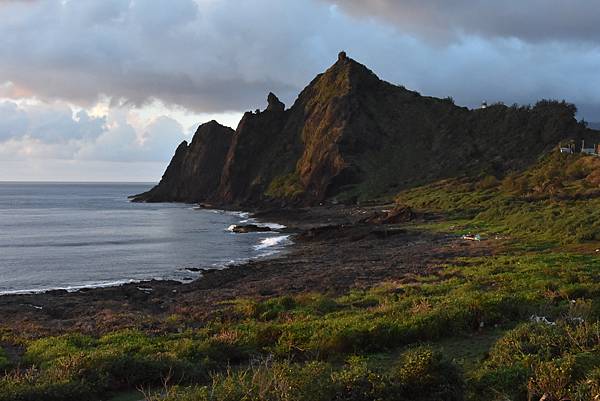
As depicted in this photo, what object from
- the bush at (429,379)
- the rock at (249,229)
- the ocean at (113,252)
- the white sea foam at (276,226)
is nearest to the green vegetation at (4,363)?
the bush at (429,379)

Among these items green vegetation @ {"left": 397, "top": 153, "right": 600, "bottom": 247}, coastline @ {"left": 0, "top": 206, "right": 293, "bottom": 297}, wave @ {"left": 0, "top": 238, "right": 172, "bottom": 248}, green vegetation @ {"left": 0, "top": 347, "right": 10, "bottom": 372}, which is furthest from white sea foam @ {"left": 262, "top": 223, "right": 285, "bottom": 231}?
green vegetation @ {"left": 0, "top": 347, "right": 10, "bottom": 372}

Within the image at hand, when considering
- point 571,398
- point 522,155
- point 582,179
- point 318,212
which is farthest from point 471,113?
point 571,398

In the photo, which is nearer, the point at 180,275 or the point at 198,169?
the point at 180,275

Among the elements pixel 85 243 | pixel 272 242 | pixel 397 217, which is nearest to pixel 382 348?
pixel 272 242

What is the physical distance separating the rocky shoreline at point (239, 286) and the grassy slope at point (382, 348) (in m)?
2.73

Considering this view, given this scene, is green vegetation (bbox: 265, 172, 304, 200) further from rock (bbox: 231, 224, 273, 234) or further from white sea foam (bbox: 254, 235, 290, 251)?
white sea foam (bbox: 254, 235, 290, 251)

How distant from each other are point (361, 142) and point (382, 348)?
11865cm

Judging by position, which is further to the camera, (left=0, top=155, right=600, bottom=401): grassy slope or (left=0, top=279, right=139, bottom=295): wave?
(left=0, top=279, right=139, bottom=295): wave

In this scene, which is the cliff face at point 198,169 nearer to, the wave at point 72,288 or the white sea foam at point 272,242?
the white sea foam at point 272,242

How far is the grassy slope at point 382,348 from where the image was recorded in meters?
8.33

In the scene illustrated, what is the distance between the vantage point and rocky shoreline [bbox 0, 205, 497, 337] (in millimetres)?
21859

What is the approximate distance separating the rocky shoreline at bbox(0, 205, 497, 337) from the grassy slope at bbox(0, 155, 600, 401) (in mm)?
2729

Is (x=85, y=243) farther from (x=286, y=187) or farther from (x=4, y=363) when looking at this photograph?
(x=286, y=187)

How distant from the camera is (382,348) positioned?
12680 millimetres
